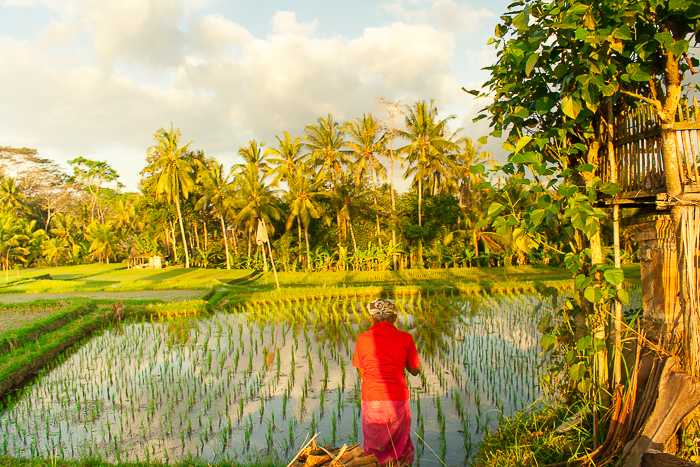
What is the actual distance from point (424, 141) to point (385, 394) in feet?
64.3

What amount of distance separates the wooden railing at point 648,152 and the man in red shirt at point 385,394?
5.53 ft

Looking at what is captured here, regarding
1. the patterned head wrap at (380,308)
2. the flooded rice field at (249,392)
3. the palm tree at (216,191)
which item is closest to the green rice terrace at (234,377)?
the flooded rice field at (249,392)

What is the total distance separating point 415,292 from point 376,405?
9251 millimetres

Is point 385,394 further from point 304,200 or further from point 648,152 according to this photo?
point 304,200

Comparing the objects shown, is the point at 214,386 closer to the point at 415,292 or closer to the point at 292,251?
the point at 415,292

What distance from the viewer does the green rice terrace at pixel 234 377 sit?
3746 mm

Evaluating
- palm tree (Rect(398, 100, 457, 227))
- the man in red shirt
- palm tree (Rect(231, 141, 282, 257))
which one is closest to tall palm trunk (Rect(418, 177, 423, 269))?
palm tree (Rect(398, 100, 457, 227))

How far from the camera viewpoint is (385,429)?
107 inches

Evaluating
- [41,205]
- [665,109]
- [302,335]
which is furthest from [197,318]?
[41,205]

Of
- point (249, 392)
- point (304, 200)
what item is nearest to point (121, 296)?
point (249, 392)

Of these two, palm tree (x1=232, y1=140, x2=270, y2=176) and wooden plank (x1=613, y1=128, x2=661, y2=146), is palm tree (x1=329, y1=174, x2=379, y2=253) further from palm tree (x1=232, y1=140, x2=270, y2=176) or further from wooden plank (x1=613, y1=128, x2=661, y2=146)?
wooden plank (x1=613, y1=128, x2=661, y2=146)

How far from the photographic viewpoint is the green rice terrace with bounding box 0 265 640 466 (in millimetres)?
3746

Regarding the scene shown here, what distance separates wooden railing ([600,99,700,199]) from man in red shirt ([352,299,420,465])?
1.69m

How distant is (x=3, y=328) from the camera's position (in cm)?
789
